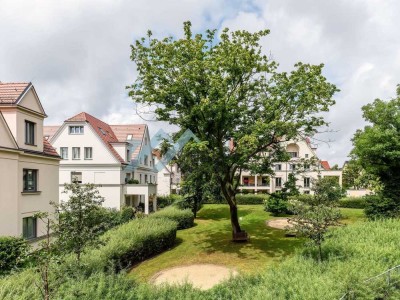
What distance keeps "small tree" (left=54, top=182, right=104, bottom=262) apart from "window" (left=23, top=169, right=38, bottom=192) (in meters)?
8.78

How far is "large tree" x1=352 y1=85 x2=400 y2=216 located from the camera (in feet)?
75.6

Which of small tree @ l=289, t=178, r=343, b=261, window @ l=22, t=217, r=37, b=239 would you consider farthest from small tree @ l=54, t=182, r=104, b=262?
small tree @ l=289, t=178, r=343, b=261

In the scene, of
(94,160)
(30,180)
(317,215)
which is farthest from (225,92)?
(94,160)

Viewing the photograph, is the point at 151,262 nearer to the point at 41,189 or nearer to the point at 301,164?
the point at 41,189

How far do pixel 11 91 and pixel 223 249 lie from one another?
16.9m

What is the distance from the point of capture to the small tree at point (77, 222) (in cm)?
1054

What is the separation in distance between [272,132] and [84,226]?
12.1 m

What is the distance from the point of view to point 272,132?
58.7 feet

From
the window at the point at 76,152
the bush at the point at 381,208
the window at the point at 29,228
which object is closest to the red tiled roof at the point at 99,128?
the window at the point at 76,152

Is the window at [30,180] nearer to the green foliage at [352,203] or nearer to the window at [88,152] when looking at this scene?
the window at [88,152]

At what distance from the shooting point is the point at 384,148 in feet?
75.6

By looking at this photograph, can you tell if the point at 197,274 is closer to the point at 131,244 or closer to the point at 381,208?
the point at 131,244

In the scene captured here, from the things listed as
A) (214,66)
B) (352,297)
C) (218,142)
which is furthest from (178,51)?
(352,297)

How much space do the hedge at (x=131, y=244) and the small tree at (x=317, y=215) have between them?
766cm
